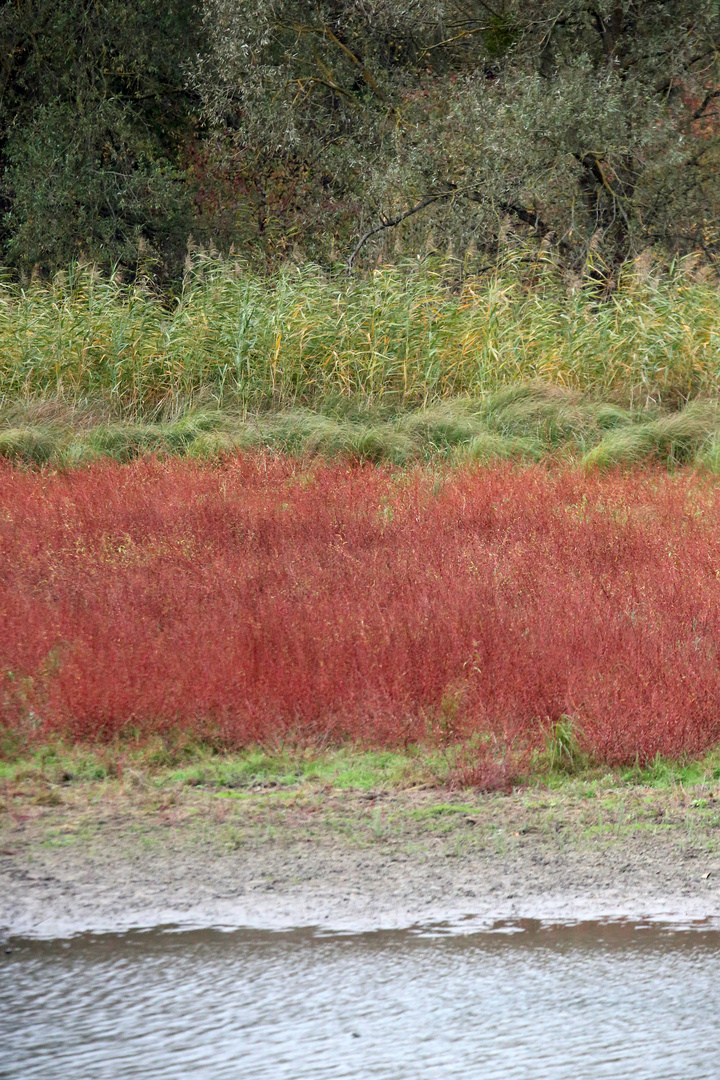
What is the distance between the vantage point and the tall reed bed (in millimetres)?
13156

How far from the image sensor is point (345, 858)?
386cm

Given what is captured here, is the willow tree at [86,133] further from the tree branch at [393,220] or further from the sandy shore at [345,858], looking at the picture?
the sandy shore at [345,858]

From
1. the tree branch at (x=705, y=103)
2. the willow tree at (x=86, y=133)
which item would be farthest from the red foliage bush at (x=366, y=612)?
the willow tree at (x=86, y=133)

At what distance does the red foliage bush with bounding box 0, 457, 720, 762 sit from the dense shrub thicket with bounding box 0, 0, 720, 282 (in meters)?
6.90

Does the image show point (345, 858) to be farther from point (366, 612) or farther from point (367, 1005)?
point (366, 612)

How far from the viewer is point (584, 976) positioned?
3084 millimetres

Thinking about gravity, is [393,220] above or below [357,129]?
below

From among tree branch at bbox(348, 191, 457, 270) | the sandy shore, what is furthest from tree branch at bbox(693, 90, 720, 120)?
the sandy shore

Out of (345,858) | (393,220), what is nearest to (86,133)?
(393,220)

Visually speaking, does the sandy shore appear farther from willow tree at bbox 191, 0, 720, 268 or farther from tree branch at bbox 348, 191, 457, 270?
tree branch at bbox 348, 191, 457, 270

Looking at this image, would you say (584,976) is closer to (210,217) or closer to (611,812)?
(611,812)

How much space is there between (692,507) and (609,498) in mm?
588

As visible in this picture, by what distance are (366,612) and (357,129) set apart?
16.3m

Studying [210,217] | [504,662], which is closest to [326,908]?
[504,662]
